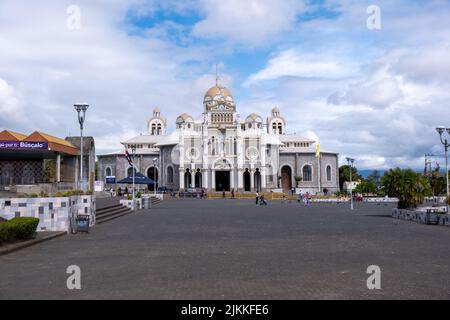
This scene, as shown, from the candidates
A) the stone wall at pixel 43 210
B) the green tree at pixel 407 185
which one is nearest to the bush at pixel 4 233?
the stone wall at pixel 43 210

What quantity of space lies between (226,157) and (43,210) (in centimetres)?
6182

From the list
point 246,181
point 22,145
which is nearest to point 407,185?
point 22,145

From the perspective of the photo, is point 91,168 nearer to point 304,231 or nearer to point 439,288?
point 304,231

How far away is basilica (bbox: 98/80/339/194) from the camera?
8088cm

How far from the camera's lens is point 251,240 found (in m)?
16.4

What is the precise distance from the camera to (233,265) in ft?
36.5

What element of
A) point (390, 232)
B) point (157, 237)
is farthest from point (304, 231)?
point (157, 237)

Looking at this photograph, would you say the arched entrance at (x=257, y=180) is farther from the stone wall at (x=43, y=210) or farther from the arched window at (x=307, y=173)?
the stone wall at (x=43, y=210)

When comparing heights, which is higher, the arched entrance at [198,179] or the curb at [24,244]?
the arched entrance at [198,179]

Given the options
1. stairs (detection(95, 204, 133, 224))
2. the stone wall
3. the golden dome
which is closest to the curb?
the stone wall

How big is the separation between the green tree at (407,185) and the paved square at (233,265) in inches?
355

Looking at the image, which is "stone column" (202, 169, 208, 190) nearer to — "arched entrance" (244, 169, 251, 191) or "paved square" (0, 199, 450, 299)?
"arched entrance" (244, 169, 251, 191)

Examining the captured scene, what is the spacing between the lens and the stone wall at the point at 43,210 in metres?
19.1

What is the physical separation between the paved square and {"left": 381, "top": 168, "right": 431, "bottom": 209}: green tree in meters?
9.02
